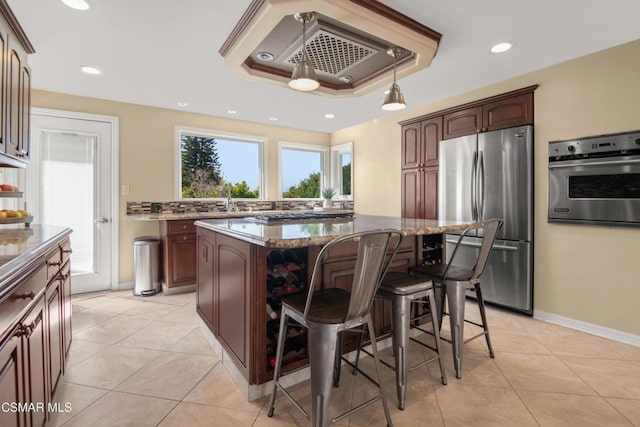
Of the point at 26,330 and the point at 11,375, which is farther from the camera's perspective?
the point at 26,330

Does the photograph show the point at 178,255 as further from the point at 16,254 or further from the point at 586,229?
the point at 586,229

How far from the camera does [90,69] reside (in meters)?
2.99

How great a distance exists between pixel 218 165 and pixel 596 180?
462 cm

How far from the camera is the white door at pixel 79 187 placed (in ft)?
11.7

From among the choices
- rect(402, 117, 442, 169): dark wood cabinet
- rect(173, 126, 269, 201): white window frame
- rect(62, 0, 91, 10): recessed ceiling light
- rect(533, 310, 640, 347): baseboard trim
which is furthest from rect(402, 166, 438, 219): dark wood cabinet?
rect(62, 0, 91, 10): recessed ceiling light

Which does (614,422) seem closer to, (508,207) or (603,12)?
(508,207)

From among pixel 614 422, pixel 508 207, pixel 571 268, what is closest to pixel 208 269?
pixel 614 422

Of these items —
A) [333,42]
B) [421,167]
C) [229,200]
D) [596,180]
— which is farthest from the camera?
[229,200]

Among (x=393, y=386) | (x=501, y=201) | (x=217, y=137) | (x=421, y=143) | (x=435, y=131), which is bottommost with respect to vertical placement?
(x=393, y=386)

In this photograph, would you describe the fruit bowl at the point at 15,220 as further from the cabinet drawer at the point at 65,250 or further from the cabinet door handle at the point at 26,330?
the cabinet door handle at the point at 26,330

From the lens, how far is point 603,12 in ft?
6.84

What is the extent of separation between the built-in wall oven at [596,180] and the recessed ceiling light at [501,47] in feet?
3.31

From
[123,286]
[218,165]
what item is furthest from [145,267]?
[218,165]

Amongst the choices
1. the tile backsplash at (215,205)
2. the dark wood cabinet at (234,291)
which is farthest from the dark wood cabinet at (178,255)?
the dark wood cabinet at (234,291)
